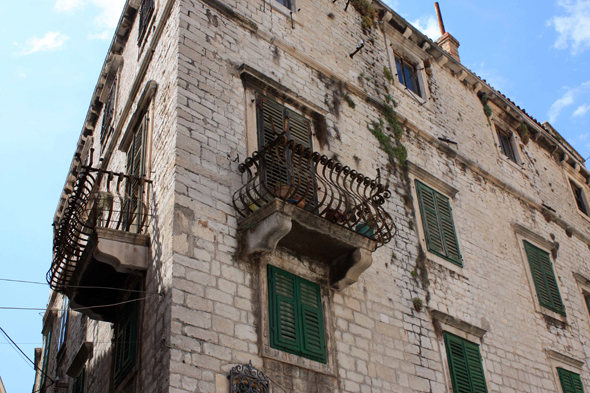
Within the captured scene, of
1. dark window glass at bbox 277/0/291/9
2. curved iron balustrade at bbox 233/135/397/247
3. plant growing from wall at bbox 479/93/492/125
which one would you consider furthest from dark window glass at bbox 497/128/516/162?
curved iron balustrade at bbox 233/135/397/247

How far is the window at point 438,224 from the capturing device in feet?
37.0

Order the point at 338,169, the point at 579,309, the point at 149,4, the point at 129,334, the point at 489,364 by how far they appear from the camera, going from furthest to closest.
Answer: the point at 579,309, the point at 149,4, the point at 489,364, the point at 338,169, the point at 129,334

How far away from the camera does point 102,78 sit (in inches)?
571

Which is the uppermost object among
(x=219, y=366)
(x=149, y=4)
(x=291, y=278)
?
(x=149, y=4)

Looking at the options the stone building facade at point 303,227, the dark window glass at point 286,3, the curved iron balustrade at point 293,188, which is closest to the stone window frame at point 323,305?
the stone building facade at point 303,227

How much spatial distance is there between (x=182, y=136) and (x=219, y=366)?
306 cm

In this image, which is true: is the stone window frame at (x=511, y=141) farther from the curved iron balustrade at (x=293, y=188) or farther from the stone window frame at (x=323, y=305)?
the stone window frame at (x=323, y=305)

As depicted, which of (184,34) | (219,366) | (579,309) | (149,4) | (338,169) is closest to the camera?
(219,366)

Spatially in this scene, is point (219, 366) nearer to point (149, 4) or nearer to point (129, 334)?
point (129, 334)

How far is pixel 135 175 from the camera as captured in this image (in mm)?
10047

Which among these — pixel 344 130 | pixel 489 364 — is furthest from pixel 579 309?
pixel 344 130

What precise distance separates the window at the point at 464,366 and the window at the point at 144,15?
7.31 m

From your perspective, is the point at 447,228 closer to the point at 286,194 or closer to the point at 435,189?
the point at 435,189

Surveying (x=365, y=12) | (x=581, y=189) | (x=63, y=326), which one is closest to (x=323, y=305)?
(x=63, y=326)
